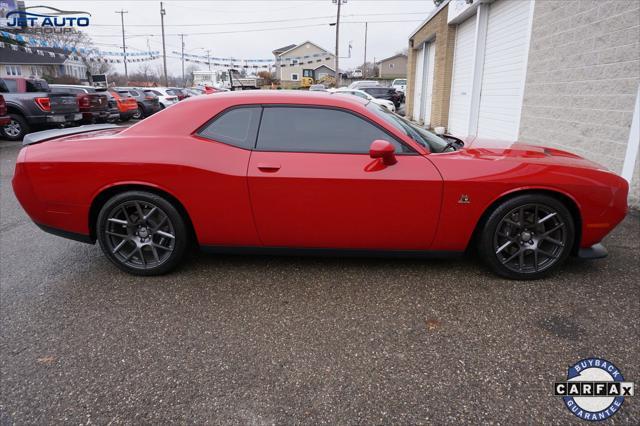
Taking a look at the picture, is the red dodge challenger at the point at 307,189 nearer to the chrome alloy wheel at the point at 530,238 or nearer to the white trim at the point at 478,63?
the chrome alloy wheel at the point at 530,238

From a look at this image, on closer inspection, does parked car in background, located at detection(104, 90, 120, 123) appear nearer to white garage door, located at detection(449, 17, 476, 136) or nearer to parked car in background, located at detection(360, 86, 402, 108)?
white garage door, located at detection(449, 17, 476, 136)

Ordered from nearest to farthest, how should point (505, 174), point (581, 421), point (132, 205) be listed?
point (581, 421) → point (505, 174) → point (132, 205)

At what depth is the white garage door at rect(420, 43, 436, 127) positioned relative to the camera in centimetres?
1700

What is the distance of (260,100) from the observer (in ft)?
11.1

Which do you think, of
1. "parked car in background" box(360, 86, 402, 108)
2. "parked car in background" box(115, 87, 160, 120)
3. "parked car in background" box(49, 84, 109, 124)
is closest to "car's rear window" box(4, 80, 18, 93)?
"parked car in background" box(49, 84, 109, 124)

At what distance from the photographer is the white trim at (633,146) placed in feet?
15.9

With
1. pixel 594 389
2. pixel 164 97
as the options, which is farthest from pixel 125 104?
pixel 594 389

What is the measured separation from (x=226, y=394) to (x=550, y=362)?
176cm

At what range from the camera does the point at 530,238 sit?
3.23 m

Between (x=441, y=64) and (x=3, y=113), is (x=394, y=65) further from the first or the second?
(x=3, y=113)

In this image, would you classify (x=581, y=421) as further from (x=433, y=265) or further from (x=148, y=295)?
(x=148, y=295)

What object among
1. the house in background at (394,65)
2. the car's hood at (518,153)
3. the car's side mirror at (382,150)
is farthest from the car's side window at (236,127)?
the house in background at (394,65)

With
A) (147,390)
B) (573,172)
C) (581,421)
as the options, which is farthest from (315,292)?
(573,172)

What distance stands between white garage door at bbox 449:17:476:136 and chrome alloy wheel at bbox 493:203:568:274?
333 inches
